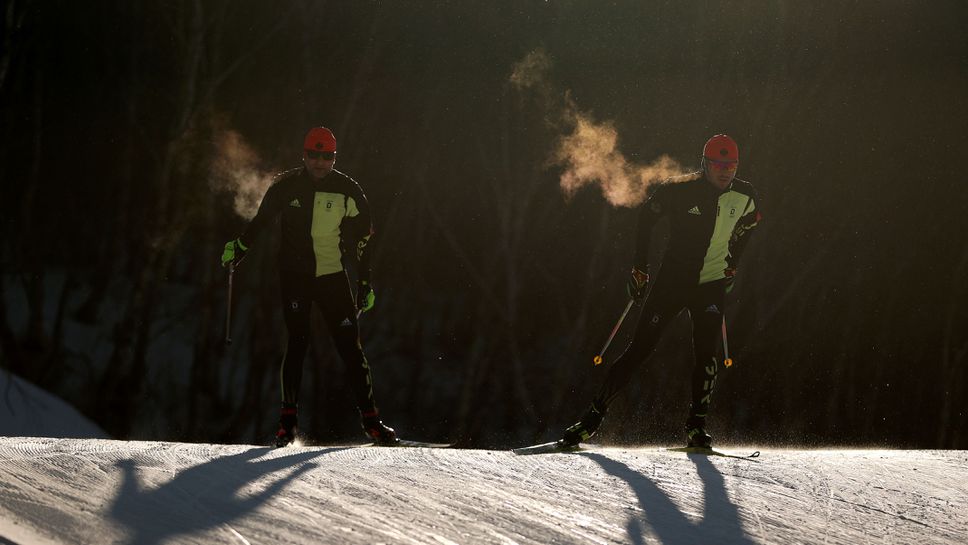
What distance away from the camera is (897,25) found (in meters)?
16.8

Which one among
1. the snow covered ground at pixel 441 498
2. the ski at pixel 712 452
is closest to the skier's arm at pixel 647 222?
the ski at pixel 712 452

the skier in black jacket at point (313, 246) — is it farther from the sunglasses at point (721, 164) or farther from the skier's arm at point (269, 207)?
the sunglasses at point (721, 164)

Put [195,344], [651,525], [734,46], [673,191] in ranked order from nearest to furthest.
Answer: [651,525] < [673,191] < [195,344] < [734,46]

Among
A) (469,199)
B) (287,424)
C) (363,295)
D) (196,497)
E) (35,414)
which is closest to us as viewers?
(196,497)

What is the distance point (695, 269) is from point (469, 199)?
9.56 meters

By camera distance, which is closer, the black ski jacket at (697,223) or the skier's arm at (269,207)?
the black ski jacket at (697,223)

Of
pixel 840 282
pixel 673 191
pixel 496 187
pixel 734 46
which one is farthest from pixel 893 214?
pixel 673 191

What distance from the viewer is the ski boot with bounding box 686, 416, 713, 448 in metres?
6.19

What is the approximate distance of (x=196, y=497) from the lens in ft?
12.4

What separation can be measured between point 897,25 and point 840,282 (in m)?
3.84

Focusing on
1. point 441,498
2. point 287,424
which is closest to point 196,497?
point 441,498

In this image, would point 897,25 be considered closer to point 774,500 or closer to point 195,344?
point 195,344

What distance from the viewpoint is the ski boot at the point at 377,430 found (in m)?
6.49

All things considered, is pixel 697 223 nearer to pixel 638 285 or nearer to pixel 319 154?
pixel 638 285
